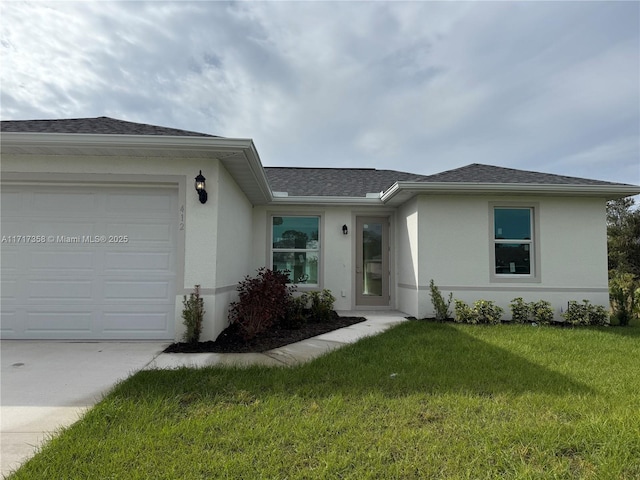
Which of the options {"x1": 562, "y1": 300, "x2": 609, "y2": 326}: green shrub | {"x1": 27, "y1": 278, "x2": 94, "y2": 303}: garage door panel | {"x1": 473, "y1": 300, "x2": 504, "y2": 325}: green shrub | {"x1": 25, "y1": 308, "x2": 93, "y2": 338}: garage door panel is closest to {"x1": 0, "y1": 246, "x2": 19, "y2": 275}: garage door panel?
{"x1": 27, "y1": 278, "x2": 94, "y2": 303}: garage door panel

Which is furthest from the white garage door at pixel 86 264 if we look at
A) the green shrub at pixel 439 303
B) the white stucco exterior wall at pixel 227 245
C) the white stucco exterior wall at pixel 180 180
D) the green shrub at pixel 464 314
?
the green shrub at pixel 464 314

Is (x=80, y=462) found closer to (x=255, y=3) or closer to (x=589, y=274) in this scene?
(x=255, y=3)

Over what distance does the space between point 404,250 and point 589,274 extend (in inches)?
156

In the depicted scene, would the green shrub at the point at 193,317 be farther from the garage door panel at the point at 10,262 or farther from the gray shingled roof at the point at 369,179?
the gray shingled roof at the point at 369,179

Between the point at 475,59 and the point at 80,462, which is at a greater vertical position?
the point at 475,59

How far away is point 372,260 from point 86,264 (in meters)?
6.28

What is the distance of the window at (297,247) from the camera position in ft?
28.8

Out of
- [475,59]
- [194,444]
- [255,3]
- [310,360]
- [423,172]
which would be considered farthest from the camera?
[423,172]

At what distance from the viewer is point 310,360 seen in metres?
4.34

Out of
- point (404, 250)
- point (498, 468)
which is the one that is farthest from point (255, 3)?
point (498, 468)

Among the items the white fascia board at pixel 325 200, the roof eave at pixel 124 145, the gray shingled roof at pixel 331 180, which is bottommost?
the white fascia board at pixel 325 200

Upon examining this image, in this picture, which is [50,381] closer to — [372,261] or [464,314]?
[464,314]

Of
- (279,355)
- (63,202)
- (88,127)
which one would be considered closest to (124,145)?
(88,127)

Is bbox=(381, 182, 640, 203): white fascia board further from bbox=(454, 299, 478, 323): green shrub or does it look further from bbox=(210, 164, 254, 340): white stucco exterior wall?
bbox=(210, 164, 254, 340): white stucco exterior wall
